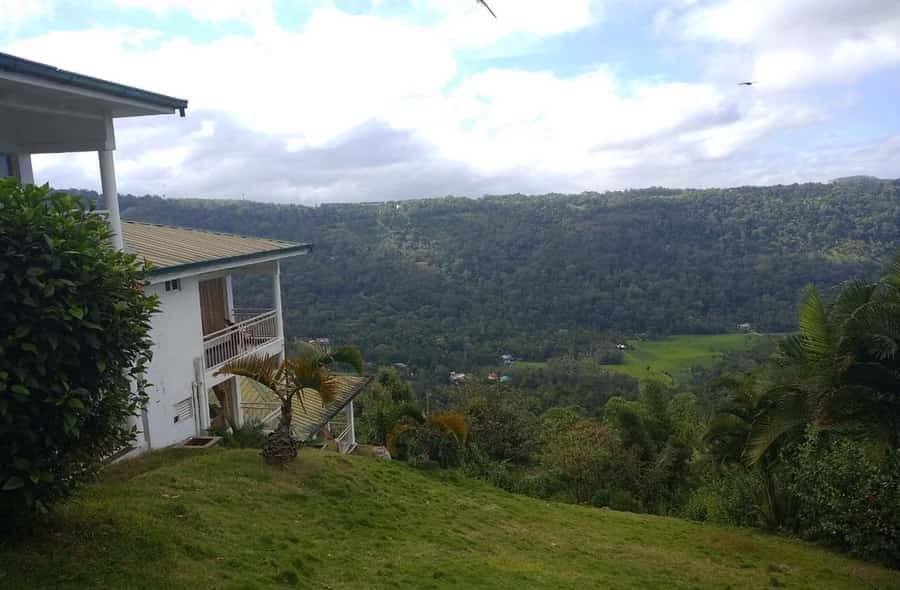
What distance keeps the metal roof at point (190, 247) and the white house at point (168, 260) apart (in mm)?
25

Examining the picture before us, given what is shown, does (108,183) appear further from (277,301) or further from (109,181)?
(277,301)

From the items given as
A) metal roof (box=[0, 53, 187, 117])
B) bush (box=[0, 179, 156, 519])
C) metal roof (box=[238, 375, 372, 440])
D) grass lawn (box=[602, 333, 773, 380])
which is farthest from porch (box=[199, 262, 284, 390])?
grass lawn (box=[602, 333, 773, 380])

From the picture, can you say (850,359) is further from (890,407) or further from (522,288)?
(522,288)

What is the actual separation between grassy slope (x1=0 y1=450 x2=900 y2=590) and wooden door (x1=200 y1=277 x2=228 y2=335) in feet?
15.5

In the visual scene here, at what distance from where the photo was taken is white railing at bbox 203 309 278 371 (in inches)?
516

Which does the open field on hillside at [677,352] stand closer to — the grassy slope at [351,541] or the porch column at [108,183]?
the grassy slope at [351,541]

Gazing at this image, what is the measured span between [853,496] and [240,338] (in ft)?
38.5

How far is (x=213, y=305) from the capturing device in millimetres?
15508

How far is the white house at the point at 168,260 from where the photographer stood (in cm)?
831

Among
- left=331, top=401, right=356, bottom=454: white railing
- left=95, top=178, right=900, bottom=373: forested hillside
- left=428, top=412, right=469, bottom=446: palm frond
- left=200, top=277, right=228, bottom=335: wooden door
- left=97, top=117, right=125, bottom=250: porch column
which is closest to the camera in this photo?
left=97, top=117, right=125, bottom=250: porch column

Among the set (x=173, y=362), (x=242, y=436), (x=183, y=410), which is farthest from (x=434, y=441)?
(x=173, y=362)

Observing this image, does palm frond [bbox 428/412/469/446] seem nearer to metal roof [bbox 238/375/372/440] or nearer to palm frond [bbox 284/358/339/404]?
metal roof [bbox 238/375/372/440]

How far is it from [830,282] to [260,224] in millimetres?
55014

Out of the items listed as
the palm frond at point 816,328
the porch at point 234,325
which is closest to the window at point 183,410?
the porch at point 234,325
